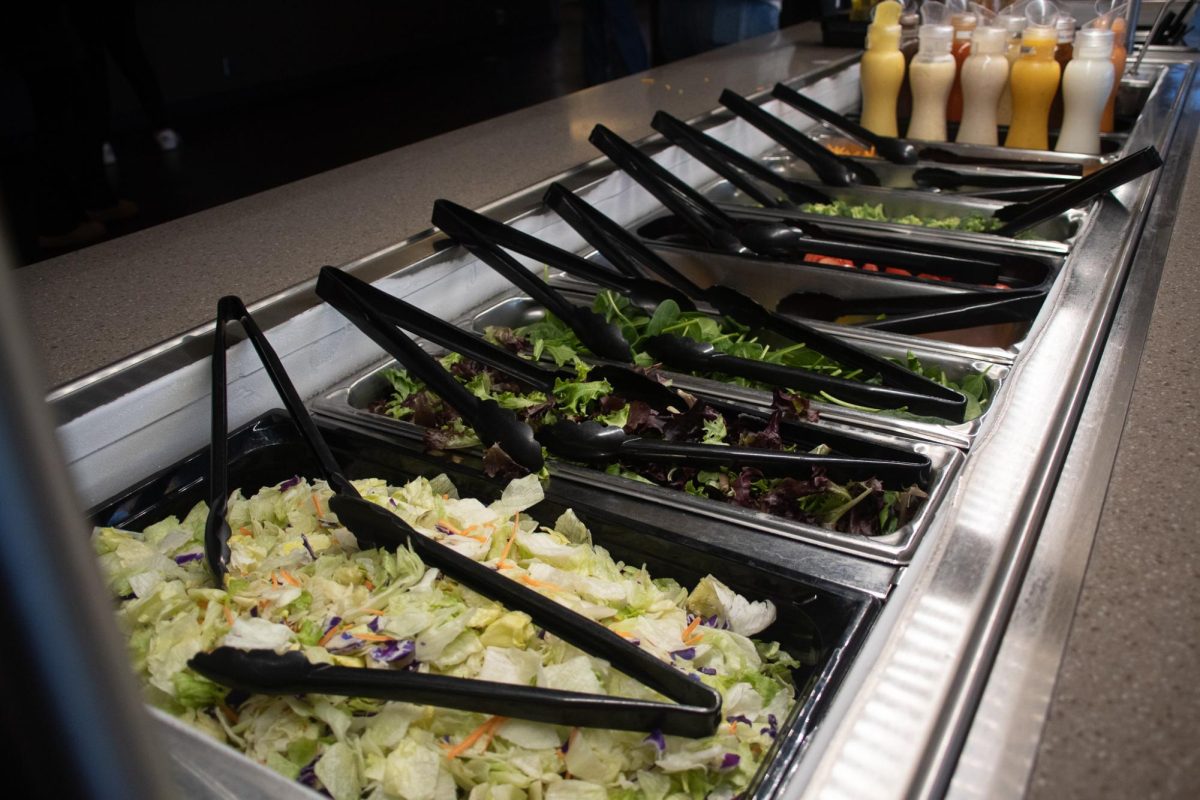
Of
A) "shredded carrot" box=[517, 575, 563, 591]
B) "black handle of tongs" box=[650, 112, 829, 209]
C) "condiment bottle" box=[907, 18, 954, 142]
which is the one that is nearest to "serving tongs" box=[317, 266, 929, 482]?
"shredded carrot" box=[517, 575, 563, 591]

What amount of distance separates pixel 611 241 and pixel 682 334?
0.30m

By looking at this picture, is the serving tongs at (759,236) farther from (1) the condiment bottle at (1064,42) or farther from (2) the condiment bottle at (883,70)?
(1) the condiment bottle at (1064,42)

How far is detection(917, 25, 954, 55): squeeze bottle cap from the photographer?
228 cm

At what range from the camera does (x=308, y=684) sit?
733mm

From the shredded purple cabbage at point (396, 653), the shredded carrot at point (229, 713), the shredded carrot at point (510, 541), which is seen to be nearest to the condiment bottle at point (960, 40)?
the shredded carrot at point (510, 541)

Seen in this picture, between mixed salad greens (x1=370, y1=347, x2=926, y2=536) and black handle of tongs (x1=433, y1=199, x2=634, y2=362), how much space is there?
6cm

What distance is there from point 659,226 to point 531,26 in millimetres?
9725

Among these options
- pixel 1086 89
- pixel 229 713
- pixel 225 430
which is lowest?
pixel 229 713

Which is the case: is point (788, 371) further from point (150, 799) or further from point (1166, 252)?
point (150, 799)

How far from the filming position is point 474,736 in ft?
2.49

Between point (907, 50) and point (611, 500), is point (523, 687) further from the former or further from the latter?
point (907, 50)

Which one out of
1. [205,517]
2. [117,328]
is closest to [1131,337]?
[205,517]

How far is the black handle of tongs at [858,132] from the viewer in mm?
2244

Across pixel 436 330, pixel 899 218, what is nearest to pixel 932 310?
pixel 899 218
